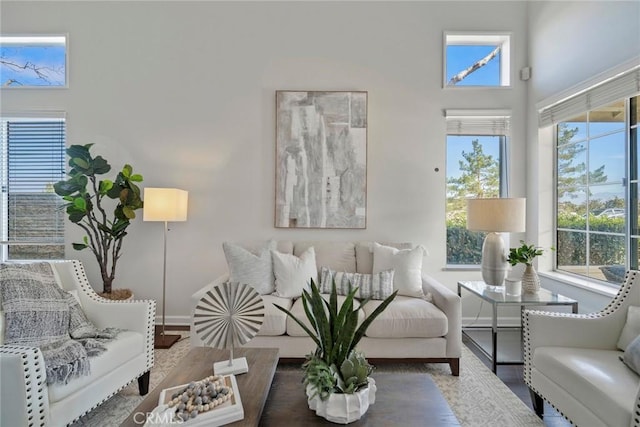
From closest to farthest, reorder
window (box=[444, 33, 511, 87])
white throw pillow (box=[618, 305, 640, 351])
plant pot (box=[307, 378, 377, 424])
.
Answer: plant pot (box=[307, 378, 377, 424]), white throw pillow (box=[618, 305, 640, 351]), window (box=[444, 33, 511, 87])

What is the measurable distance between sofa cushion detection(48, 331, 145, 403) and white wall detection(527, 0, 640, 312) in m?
3.38

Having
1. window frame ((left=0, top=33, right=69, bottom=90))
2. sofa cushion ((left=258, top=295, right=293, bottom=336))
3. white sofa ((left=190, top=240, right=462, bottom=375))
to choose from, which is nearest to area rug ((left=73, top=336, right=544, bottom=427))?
white sofa ((left=190, top=240, right=462, bottom=375))

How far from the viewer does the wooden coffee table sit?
131 cm

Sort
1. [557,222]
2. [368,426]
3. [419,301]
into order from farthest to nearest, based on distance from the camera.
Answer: [557,222], [419,301], [368,426]

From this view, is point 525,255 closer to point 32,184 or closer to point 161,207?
point 161,207

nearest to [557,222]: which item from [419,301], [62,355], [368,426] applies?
[419,301]

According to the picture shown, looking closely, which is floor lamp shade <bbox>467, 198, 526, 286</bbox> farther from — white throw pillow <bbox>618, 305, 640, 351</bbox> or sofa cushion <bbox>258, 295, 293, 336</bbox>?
sofa cushion <bbox>258, 295, 293, 336</bbox>

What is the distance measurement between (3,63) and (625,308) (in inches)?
236

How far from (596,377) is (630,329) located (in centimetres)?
52

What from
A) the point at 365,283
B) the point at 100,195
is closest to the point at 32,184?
the point at 100,195

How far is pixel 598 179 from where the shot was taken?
2.78 metres

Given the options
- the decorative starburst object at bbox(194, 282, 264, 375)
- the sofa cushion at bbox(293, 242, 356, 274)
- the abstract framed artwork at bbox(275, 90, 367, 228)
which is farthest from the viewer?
the abstract framed artwork at bbox(275, 90, 367, 228)

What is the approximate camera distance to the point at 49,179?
3.69 meters

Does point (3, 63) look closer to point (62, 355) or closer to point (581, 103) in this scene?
point (62, 355)
